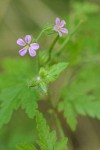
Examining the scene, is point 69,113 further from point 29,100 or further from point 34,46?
point 34,46

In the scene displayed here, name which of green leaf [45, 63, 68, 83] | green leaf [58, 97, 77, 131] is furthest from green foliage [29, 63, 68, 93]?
green leaf [58, 97, 77, 131]

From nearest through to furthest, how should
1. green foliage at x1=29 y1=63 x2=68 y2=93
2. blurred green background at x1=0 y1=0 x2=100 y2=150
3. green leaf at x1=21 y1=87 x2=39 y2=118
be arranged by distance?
green foliage at x1=29 y1=63 x2=68 y2=93 → green leaf at x1=21 y1=87 x2=39 y2=118 → blurred green background at x1=0 y1=0 x2=100 y2=150

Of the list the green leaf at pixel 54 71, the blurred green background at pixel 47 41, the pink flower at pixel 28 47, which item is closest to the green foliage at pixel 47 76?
the green leaf at pixel 54 71

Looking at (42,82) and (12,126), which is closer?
(42,82)

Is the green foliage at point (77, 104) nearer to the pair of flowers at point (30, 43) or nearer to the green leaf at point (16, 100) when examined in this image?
the green leaf at point (16, 100)

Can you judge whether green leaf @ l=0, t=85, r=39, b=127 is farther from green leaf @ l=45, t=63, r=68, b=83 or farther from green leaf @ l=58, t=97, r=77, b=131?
green leaf @ l=58, t=97, r=77, b=131

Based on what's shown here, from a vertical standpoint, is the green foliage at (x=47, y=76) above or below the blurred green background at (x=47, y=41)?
below

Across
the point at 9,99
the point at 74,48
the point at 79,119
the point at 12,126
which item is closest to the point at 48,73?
the point at 9,99

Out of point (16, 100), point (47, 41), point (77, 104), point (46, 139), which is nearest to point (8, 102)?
point (16, 100)

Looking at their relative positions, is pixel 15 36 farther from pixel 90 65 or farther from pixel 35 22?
pixel 90 65
